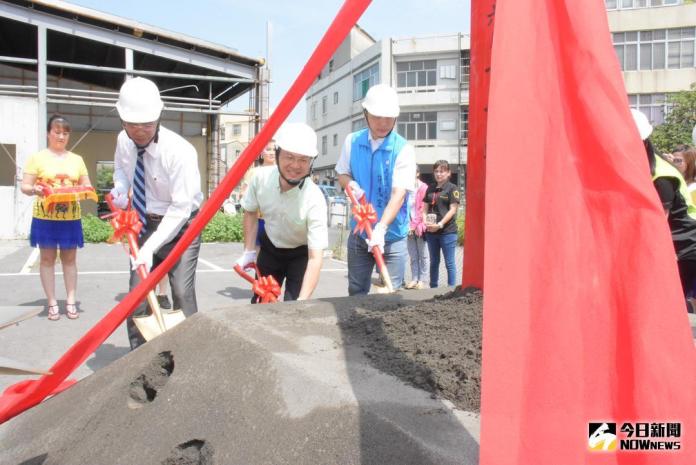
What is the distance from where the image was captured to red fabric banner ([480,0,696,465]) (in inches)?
43.5

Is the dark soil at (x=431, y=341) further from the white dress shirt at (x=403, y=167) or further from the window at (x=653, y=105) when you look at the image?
the window at (x=653, y=105)

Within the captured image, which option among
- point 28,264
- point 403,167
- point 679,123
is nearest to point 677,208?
point 403,167

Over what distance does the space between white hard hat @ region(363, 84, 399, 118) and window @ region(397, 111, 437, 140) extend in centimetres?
2896

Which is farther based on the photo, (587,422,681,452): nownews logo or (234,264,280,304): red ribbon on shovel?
(234,264,280,304): red ribbon on shovel

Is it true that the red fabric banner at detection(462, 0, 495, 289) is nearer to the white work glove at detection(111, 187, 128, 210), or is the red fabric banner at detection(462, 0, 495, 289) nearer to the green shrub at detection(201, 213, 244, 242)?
the white work glove at detection(111, 187, 128, 210)

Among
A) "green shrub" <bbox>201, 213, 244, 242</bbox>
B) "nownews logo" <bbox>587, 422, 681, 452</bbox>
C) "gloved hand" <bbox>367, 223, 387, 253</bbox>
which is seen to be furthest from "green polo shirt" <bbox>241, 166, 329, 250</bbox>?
"green shrub" <bbox>201, 213, 244, 242</bbox>

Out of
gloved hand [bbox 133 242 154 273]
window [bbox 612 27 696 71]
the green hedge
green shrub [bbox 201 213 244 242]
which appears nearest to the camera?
gloved hand [bbox 133 242 154 273]

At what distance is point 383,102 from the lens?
3.41m

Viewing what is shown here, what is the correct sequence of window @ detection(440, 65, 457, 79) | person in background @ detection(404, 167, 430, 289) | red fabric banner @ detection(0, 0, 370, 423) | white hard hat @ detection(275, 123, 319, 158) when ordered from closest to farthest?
red fabric banner @ detection(0, 0, 370, 423), white hard hat @ detection(275, 123, 319, 158), person in background @ detection(404, 167, 430, 289), window @ detection(440, 65, 457, 79)

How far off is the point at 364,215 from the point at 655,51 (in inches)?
1100

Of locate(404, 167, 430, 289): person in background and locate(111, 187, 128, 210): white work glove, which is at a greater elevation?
locate(111, 187, 128, 210): white work glove

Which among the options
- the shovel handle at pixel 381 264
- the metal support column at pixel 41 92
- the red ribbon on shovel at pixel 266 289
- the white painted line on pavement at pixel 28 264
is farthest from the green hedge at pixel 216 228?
the red ribbon on shovel at pixel 266 289

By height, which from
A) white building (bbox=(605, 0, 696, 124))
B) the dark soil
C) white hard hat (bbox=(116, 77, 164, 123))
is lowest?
the dark soil

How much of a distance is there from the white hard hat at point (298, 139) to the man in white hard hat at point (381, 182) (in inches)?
21.4
